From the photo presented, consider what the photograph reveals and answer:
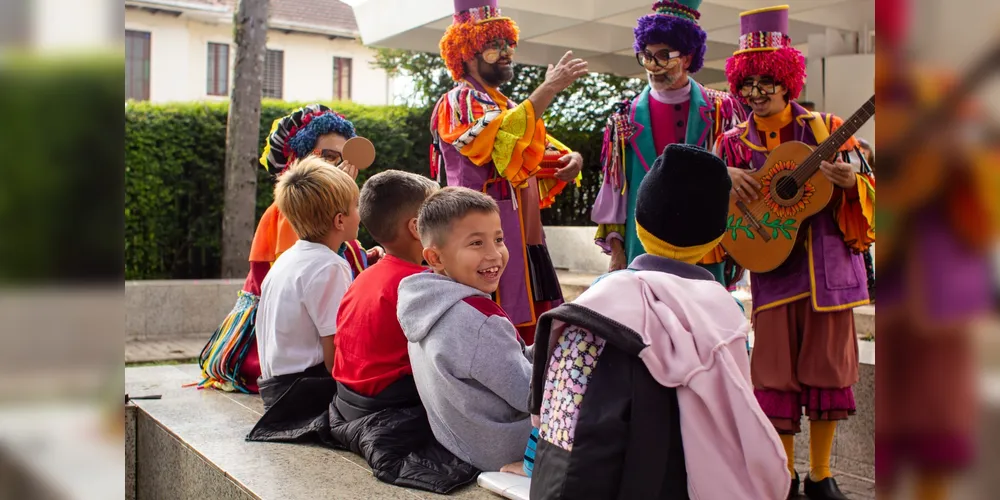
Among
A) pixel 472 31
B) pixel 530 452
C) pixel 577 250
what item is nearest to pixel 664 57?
pixel 472 31

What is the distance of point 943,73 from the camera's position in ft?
1.04

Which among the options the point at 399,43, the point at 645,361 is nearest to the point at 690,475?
the point at 645,361

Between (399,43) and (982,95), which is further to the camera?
(399,43)

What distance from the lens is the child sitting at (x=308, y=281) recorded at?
12.3 ft

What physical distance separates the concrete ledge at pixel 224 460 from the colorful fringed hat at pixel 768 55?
2068 millimetres

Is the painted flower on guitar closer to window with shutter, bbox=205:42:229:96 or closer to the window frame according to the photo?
the window frame

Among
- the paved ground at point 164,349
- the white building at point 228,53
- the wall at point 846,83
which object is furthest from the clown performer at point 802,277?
the white building at point 228,53

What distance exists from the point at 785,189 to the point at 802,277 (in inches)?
14.1

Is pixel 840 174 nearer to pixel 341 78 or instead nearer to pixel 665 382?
pixel 665 382

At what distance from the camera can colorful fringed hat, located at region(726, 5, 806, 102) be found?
3705 mm

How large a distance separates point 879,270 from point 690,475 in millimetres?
1742

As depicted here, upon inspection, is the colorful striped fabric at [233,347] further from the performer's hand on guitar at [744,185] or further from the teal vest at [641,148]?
the performer's hand on guitar at [744,185]

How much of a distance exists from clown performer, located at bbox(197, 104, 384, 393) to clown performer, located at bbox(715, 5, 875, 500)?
1956 millimetres

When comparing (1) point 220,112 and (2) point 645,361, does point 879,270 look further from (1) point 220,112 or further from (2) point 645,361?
(1) point 220,112
